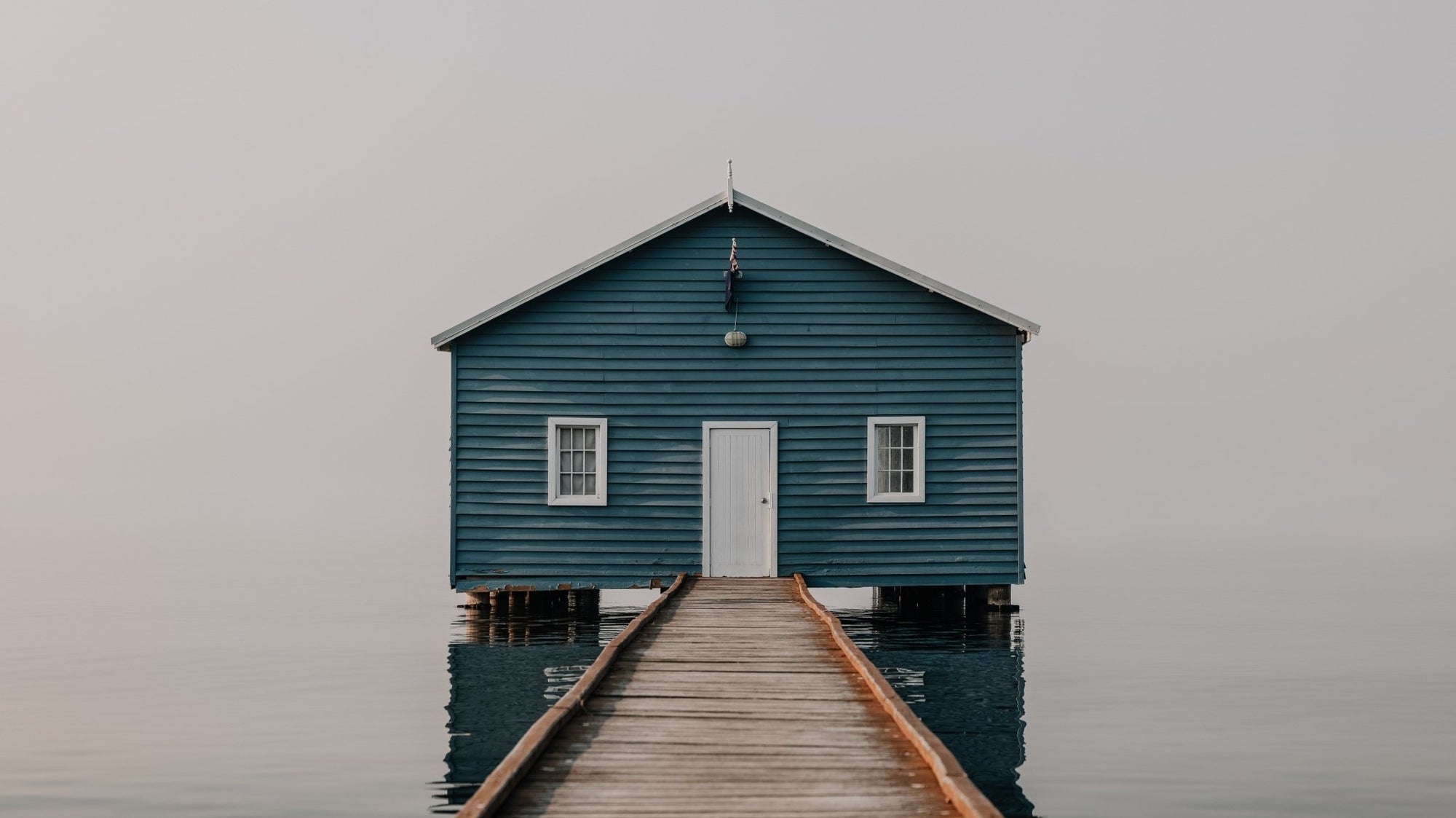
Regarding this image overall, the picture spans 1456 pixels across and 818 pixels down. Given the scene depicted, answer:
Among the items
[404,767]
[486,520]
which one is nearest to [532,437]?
[486,520]

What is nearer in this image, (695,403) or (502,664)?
(502,664)

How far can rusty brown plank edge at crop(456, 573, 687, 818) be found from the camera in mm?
7660

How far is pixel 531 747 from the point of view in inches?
344

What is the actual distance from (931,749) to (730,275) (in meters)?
12.7

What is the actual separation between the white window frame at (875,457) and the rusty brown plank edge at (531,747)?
28.6 ft

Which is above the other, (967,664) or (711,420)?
(711,420)

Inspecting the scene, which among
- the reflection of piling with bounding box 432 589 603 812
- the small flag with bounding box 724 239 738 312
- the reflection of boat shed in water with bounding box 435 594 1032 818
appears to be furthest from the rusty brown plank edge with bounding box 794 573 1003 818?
the small flag with bounding box 724 239 738 312

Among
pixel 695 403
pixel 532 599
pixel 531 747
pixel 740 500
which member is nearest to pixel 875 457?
pixel 740 500

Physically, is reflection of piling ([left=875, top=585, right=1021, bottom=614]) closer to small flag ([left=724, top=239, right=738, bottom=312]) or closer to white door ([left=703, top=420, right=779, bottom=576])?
white door ([left=703, top=420, right=779, bottom=576])

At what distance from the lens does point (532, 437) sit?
68.9 feet

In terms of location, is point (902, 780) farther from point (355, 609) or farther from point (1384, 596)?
point (1384, 596)

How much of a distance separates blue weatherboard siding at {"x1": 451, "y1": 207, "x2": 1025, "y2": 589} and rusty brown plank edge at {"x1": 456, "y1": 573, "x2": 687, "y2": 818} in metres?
8.14

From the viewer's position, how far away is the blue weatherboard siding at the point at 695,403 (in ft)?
68.9

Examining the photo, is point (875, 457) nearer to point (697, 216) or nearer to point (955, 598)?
point (955, 598)
